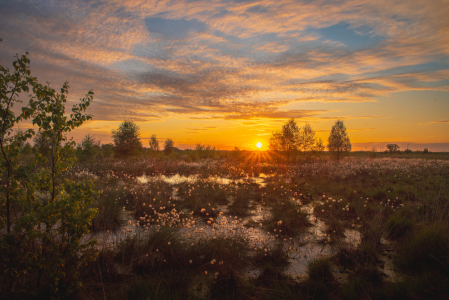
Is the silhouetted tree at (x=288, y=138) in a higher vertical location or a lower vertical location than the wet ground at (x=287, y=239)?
higher

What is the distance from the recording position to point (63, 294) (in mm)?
3541

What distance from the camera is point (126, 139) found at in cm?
2842

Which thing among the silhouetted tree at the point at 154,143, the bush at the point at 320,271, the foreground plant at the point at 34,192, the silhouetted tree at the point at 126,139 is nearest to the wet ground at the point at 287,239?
the bush at the point at 320,271

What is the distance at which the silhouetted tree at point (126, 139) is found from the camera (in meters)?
28.4

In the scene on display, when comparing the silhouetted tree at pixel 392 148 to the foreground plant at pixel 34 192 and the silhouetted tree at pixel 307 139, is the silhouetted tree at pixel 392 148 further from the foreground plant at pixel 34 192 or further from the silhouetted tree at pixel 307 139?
the foreground plant at pixel 34 192

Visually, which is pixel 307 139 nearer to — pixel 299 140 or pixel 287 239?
pixel 299 140

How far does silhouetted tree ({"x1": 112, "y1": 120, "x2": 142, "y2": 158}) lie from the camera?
1117 inches

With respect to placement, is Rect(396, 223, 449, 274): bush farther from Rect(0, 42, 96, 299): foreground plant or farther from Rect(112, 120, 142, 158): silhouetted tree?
Rect(112, 120, 142, 158): silhouetted tree

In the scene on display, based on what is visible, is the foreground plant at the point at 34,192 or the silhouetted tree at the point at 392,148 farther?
the silhouetted tree at the point at 392,148

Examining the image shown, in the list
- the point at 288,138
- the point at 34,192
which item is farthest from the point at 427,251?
the point at 288,138

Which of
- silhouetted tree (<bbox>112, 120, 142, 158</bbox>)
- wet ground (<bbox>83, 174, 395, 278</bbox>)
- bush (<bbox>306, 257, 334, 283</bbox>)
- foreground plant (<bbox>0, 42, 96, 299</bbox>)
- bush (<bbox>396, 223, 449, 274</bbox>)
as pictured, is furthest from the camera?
silhouetted tree (<bbox>112, 120, 142, 158</bbox>)

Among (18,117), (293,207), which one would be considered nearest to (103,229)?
(18,117)

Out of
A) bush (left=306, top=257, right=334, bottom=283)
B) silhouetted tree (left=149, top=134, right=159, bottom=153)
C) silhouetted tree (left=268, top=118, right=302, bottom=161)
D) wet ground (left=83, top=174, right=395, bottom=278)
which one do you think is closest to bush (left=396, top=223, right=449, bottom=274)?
wet ground (left=83, top=174, right=395, bottom=278)

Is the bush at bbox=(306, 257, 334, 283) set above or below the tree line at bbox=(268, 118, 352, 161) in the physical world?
below
